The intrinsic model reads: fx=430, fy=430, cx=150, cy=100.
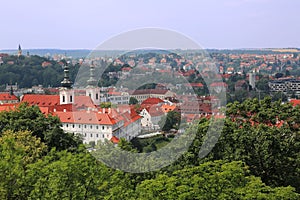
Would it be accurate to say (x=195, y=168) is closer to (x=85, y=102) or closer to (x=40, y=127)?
(x=40, y=127)

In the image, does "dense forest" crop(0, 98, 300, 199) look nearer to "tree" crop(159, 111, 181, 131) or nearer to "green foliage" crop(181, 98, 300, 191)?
"green foliage" crop(181, 98, 300, 191)

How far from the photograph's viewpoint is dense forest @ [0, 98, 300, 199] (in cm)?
838

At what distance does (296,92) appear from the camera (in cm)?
6047

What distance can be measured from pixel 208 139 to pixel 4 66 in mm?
65174

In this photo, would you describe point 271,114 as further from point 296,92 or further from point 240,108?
point 296,92

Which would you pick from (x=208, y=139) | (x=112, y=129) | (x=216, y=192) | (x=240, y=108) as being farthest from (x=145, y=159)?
(x=112, y=129)

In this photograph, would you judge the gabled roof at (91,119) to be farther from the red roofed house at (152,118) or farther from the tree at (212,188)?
the tree at (212,188)

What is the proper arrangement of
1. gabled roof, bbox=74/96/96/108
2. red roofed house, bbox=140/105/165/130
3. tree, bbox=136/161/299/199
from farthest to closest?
1. gabled roof, bbox=74/96/96/108
2. red roofed house, bbox=140/105/165/130
3. tree, bbox=136/161/299/199

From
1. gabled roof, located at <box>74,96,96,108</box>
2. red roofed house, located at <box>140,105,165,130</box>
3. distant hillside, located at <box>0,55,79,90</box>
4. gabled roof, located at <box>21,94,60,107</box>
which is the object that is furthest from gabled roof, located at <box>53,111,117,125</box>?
distant hillside, located at <box>0,55,79,90</box>

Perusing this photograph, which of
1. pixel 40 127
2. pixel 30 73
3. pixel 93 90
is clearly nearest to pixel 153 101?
pixel 93 90

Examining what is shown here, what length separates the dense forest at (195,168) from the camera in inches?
330

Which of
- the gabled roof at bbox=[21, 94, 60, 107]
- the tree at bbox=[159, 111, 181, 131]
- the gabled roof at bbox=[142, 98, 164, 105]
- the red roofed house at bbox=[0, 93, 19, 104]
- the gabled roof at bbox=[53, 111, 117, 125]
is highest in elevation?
the tree at bbox=[159, 111, 181, 131]

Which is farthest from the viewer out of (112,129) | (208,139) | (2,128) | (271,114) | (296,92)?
(296,92)

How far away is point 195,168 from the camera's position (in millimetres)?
9406
